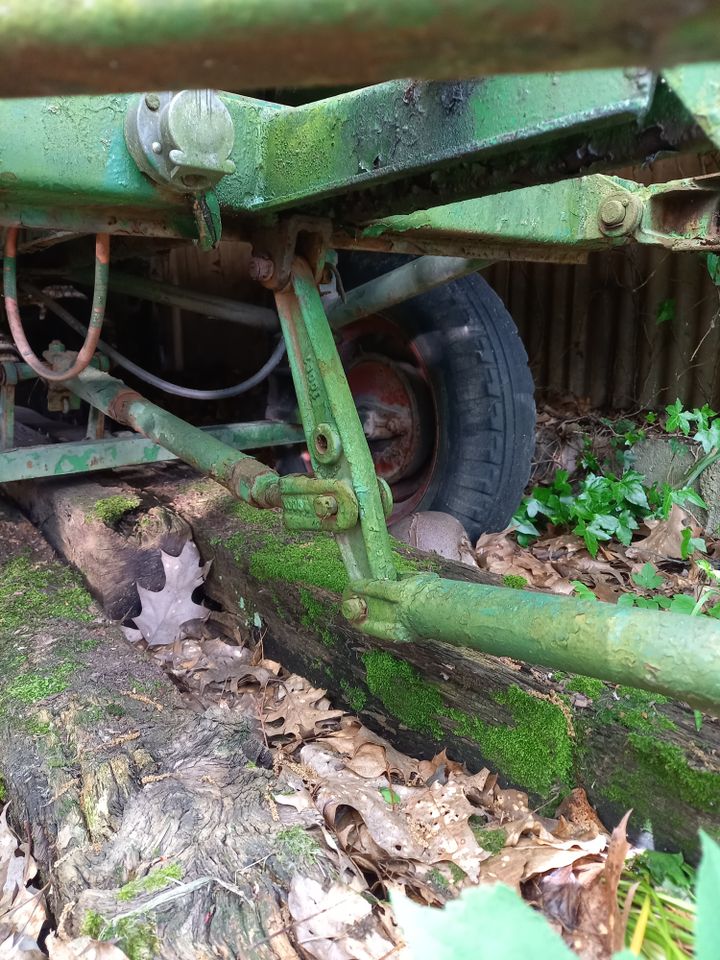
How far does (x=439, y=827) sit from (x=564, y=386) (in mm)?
3068

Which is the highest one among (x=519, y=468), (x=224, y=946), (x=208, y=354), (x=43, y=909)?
(x=208, y=354)

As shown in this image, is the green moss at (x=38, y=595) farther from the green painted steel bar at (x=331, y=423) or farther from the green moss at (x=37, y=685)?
the green painted steel bar at (x=331, y=423)

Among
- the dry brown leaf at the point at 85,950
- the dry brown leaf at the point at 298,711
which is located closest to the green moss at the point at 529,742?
the dry brown leaf at the point at 298,711

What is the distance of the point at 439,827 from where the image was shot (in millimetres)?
1325

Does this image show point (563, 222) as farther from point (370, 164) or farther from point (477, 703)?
point (477, 703)

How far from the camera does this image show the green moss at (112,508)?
2.26 m

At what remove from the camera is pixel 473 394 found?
2.63 meters

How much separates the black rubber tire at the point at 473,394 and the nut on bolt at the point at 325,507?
52.2 inches

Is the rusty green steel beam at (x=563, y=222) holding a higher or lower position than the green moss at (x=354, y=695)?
higher

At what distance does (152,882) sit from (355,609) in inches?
22.0

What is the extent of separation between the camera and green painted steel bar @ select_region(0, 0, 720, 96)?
0.90ft

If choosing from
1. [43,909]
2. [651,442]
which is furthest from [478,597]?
[651,442]

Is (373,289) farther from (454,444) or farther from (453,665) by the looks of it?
(453,665)

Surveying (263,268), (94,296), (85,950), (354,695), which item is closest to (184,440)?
(94,296)
